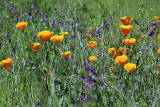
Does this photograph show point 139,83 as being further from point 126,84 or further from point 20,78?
point 20,78

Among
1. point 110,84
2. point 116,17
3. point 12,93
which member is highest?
point 116,17

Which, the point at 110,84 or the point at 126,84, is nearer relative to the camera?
the point at 110,84

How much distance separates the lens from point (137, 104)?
161cm

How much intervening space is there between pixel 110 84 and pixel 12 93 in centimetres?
72

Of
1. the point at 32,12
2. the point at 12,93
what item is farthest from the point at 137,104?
the point at 32,12

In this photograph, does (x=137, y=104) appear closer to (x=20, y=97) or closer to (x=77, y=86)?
(x=77, y=86)

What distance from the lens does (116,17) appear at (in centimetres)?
221

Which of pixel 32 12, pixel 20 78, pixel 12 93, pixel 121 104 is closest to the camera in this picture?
pixel 121 104

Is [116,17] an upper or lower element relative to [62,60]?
upper

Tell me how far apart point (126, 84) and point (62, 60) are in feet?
1.85

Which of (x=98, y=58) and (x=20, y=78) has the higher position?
(x=98, y=58)

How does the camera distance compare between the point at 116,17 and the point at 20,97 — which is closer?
the point at 20,97

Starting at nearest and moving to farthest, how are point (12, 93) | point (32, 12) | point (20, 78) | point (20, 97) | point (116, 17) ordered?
point (20, 97)
point (12, 93)
point (20, 78)
point (116, 17)
point (32, 12)

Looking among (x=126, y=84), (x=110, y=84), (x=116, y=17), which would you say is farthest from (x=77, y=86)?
(x=116, y=17)
